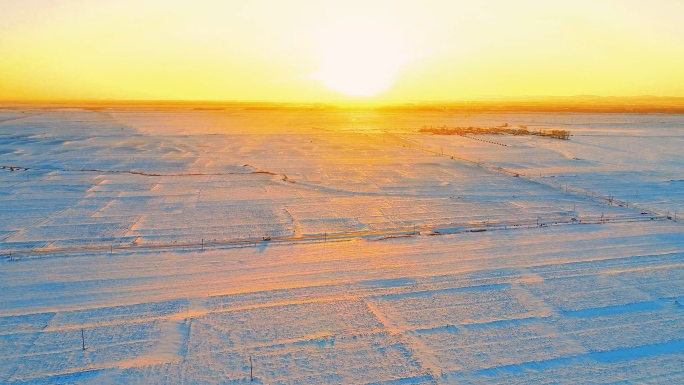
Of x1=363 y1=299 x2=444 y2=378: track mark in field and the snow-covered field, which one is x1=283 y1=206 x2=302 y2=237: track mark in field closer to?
the snow-covered field

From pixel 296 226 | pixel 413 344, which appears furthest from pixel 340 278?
pixel 296 226

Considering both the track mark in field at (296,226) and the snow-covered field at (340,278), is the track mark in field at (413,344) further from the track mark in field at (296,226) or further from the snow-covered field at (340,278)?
the track mark in field at (296,226)

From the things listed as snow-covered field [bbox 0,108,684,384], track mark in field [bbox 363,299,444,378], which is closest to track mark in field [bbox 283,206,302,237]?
snow-covered field [bbox 0,108,684,384]

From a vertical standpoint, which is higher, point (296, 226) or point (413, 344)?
point (296, 226)

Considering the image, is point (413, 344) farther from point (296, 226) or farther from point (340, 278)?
point (296, 226)

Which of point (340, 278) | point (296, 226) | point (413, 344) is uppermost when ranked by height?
point (296, 226)

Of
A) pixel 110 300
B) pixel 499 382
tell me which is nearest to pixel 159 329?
pixel 110 300

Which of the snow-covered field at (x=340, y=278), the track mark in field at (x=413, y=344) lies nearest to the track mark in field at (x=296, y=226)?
the snow-covered field at (x=340, y=278)
